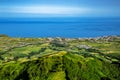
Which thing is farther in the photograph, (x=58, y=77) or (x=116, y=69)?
(x=116, y=69)

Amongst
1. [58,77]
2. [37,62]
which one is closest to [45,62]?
[37,62]

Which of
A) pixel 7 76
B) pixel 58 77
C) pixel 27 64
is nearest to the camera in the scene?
pixel 58 77

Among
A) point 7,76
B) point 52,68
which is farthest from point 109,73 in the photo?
point 7,76

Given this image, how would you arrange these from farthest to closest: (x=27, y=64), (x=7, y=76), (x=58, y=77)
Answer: (x=27, y=64) < (x=7, y=76) < (x=58, y=77)

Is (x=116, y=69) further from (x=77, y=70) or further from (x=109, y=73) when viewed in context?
(x=77, y=70)

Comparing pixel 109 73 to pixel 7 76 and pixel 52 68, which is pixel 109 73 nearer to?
pixel 52 68

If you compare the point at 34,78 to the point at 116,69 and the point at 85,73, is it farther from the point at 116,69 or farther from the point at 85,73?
the point at 116,69

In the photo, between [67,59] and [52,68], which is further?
[67,59]

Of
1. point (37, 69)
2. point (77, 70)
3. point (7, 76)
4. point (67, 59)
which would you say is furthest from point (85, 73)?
point (7, 76)
